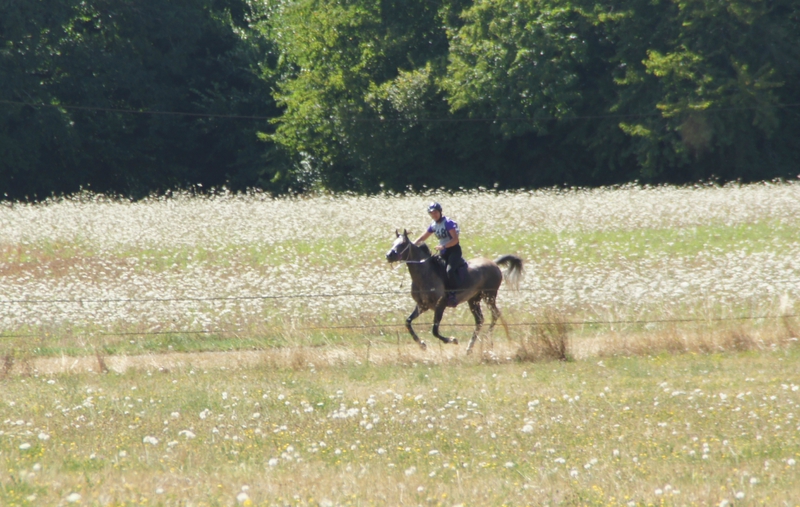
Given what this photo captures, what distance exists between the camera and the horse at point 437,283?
15.1m

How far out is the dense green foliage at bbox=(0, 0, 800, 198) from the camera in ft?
148

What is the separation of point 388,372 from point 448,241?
9.59 ft

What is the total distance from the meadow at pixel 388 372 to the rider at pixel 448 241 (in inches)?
46.5

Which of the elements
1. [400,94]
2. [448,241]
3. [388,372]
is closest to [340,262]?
[448,241]

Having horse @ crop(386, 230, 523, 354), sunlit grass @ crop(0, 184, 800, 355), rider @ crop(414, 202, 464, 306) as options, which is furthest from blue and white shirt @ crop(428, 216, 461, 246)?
sunlit grass @ crop(0, 184, 800, 355)

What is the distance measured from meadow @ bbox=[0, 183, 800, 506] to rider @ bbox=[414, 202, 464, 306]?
1.18 m

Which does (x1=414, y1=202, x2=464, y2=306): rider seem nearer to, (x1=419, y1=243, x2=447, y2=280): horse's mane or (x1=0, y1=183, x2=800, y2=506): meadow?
(x1=419, y1=243, x2=447, y2=280): horse's mane

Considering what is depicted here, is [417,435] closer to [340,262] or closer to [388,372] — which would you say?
[388,372]

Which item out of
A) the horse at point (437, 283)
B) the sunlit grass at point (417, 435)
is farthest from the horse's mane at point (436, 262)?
the sunlit grass at point (417, 435)

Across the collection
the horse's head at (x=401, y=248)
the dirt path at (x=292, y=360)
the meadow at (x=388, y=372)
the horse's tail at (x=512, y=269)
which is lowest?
the dirt path at (x=292, y=360)

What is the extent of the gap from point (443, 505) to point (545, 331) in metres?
7.24

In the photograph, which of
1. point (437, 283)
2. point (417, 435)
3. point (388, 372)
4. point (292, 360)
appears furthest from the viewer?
point (437, 283)

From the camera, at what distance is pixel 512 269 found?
16812 mm

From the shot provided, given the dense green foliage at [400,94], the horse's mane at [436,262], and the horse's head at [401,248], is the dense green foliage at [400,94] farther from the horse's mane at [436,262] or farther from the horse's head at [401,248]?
the horse's head at [401,248]
